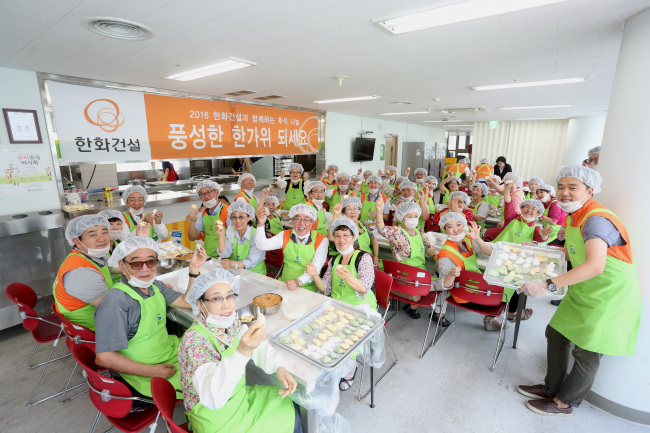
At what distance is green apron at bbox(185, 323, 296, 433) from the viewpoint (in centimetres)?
153

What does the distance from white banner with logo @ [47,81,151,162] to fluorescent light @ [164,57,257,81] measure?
117 centimetres

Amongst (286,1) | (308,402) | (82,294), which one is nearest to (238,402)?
(308,402)

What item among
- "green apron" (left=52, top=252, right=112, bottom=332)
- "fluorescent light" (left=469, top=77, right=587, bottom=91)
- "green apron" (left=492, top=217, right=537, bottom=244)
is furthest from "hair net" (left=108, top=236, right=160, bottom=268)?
"fluorescent light" (left=469, top=77, right=587, bottom=91)

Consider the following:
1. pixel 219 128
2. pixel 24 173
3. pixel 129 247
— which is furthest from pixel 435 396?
pixel 219 128

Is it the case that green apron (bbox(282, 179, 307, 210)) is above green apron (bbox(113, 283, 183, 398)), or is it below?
above

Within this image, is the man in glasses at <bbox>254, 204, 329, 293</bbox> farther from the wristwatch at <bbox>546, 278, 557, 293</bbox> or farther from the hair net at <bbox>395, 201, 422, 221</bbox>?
the wristwatch at <bbox>546, 278, 557, 293</bbox>

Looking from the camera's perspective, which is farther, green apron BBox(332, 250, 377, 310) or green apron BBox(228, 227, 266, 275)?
green apron BBox(228, 227, 266, 275)

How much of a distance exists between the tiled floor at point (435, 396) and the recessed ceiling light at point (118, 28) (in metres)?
3.13

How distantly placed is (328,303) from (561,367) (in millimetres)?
2013

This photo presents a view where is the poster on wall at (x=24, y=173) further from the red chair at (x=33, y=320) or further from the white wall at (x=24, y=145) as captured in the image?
the red chair at (x=33, y=320)

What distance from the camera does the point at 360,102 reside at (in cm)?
682

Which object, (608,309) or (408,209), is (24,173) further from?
(608,309)

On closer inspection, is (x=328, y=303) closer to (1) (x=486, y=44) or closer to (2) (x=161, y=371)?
(2) (x=161, y=371)

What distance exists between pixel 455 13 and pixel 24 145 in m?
5.02
